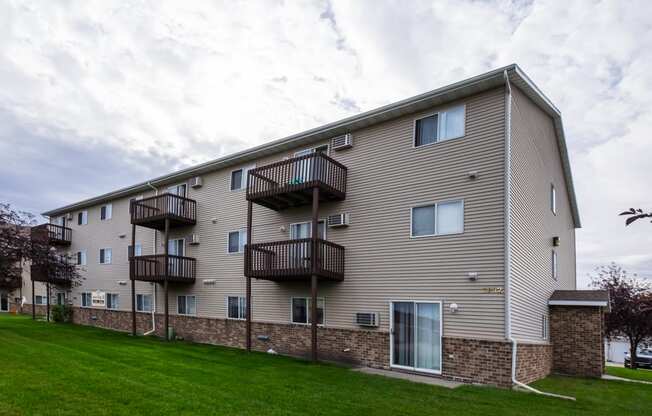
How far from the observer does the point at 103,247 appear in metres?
24.2

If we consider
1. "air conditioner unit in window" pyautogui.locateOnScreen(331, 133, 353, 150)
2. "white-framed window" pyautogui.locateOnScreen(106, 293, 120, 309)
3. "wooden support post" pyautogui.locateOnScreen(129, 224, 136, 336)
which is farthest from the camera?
"white-framed window" pyautogui.locateOnScreen(106, 293, 120, 309)

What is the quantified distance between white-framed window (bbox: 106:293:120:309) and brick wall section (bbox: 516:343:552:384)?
19.7 m

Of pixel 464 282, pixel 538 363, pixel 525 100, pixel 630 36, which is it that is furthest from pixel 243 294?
pixel 630 36

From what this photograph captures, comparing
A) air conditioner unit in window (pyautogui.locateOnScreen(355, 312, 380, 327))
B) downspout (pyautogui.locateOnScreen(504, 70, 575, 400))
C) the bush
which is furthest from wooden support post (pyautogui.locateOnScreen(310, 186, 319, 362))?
the bush

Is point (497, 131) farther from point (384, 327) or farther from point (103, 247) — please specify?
point (103, 247)

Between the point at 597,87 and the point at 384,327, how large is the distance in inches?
386

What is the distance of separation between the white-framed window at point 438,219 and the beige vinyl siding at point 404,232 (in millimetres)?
165

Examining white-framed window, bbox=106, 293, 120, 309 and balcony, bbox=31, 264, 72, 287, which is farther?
balcony, bbox=31, 264, 72, 287

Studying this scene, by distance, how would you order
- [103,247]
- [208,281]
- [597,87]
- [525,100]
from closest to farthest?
[525,100] < [597,87] < [208,281] < [103,247]

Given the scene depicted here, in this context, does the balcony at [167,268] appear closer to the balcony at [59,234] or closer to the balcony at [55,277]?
the balcony at [55,277]

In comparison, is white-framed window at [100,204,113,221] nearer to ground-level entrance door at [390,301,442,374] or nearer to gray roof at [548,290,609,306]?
ground-level entrance door at [390,301,442,374]

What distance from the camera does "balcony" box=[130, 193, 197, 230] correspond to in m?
18.3

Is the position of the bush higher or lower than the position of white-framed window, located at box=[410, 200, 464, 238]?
lower

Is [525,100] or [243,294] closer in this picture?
[525,100]
